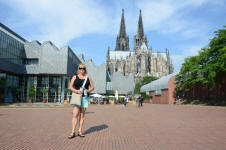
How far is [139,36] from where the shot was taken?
3957 inches

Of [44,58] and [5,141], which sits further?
[44,58]

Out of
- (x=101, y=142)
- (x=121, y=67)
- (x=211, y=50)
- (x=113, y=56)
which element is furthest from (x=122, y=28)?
(x=101, y=142)

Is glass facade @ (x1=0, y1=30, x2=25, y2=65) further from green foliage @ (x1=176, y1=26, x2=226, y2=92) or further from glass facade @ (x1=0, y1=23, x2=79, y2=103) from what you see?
green foliage @ (x1=176, y1=26, x2=226, y2=92)

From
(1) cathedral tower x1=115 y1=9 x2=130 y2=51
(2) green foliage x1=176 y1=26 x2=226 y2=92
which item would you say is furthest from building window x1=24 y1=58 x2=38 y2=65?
(1) cathedral tower x1=115 y1=9 x2=130 y2=51

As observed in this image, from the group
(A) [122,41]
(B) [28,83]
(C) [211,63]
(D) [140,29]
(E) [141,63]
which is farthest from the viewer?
(A) [122,41]

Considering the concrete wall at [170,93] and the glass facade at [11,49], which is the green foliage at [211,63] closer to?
the concrete wall at [170,93]

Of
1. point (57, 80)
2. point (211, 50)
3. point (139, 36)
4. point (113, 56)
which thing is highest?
point (139, 36)

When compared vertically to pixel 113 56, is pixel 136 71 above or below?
below

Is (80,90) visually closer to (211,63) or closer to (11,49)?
(211,63)

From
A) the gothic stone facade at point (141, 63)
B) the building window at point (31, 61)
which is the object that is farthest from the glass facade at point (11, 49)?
the gothic stone facade at point (141, 63)

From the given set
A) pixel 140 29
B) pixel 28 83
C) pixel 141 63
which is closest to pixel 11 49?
pixel 28 83

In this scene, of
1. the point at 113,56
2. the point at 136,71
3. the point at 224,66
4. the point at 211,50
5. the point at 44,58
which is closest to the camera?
the point at 224,66

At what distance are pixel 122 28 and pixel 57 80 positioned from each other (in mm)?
71915

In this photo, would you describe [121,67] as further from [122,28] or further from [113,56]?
[122,28]
